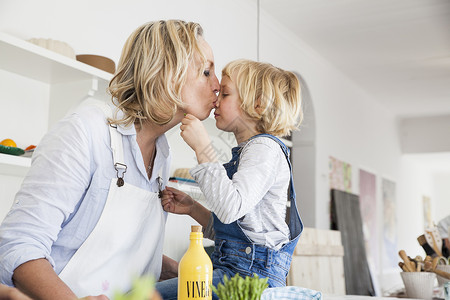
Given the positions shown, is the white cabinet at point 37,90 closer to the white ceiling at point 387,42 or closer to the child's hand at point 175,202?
the child's hand at point 175,202

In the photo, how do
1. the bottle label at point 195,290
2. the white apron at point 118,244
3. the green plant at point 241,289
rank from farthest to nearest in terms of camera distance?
the white apron at point 118,244
the bottle label at point 195,290
the green plant at point 241,289

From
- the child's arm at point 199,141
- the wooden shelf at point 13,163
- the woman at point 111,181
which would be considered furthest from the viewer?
the wooden shelf at point 13,163

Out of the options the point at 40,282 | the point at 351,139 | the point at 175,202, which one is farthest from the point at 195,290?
the point at 351,139

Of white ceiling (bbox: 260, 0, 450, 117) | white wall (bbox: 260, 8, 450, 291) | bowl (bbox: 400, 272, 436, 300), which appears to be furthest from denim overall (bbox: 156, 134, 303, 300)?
white ceiling (bbox: 260, 0, 450, 117)

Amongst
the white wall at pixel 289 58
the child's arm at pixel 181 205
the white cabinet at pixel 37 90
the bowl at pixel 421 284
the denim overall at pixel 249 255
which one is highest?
the white wall at pixel 289 58

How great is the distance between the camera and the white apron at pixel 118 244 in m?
1.23

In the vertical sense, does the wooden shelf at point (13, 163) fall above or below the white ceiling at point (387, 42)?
below

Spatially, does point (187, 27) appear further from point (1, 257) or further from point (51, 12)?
point (51, 12)

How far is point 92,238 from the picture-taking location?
4.09 ft

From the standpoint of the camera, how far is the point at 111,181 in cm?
131

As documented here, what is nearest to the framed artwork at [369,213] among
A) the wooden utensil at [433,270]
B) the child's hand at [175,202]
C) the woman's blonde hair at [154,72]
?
the wooden utensil at [433,270]

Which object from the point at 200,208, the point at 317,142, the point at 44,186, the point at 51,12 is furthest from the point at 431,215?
the point at 44,186

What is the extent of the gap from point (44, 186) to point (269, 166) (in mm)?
580

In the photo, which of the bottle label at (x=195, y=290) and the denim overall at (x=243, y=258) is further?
the denim overall at (x=243, y=258)
